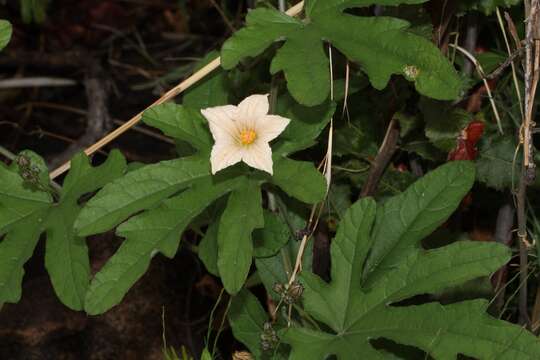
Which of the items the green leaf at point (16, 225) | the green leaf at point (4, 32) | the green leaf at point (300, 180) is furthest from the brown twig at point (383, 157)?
the green leaf at point (4, 32)

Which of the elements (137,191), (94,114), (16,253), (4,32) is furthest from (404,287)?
(94,114)

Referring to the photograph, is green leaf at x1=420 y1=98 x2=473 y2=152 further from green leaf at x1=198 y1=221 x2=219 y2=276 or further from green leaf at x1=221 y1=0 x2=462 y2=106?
green leaf at x1=198 y1=221 x2=219 y2=276

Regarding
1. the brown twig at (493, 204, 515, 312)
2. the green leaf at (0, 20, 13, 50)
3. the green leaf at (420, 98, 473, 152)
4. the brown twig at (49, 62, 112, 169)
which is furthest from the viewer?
the brown twig at (49, 62, 112, 169)

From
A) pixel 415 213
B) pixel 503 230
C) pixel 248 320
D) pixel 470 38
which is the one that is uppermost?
pixel 470 38

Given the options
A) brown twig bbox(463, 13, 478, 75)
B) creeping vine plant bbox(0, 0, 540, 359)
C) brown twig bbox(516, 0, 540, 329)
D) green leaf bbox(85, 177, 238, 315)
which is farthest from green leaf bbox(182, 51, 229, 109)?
brown twig bbox(516, 0, 540, 329)

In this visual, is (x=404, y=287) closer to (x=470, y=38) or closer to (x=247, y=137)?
(x=247, y=137)

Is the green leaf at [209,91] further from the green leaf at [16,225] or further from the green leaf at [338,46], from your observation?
the green leaf at [16,225]

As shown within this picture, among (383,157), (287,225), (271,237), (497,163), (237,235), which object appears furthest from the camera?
(383,157)
